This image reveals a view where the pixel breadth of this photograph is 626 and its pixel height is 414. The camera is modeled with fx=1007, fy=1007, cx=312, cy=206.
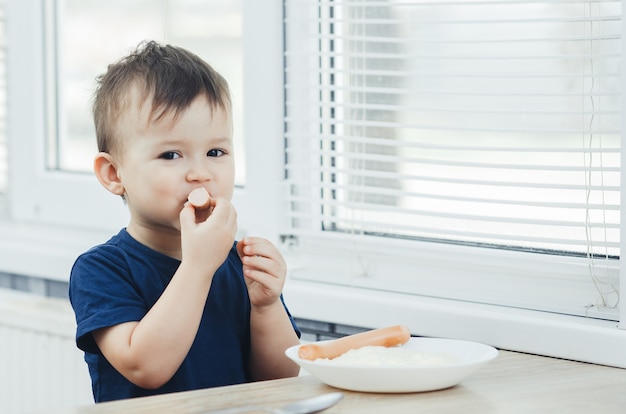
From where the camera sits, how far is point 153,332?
1.26m

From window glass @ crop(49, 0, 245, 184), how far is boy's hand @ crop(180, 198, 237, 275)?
27.1 inches

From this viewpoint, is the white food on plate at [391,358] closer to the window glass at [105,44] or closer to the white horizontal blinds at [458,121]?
the white horizontal blinds at [458,121]

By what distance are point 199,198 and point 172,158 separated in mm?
74

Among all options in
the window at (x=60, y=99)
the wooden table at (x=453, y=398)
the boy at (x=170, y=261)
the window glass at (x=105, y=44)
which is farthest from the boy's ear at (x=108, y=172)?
the window at (x=60, y=99)

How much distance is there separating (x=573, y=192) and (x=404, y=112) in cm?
32

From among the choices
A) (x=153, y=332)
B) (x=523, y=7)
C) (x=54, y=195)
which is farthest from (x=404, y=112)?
(x=54, y=195)

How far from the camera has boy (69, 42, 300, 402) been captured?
1.29 metres

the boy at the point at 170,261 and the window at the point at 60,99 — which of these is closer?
the boy at the point at 170,261

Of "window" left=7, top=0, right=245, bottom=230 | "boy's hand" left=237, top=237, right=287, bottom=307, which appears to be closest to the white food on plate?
"boy's hand" left=237, top=237, right=287, bottom=307

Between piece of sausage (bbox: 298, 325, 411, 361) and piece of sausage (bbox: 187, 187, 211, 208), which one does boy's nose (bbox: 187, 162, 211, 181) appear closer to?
piece of sausage (bbox: 187, 187, 211, 208)

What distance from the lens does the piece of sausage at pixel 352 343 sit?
4.15 ft

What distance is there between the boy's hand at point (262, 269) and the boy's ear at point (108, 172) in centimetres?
19

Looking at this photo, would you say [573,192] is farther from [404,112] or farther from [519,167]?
[404,112]

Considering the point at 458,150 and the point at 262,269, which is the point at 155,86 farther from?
the point at 458,150
